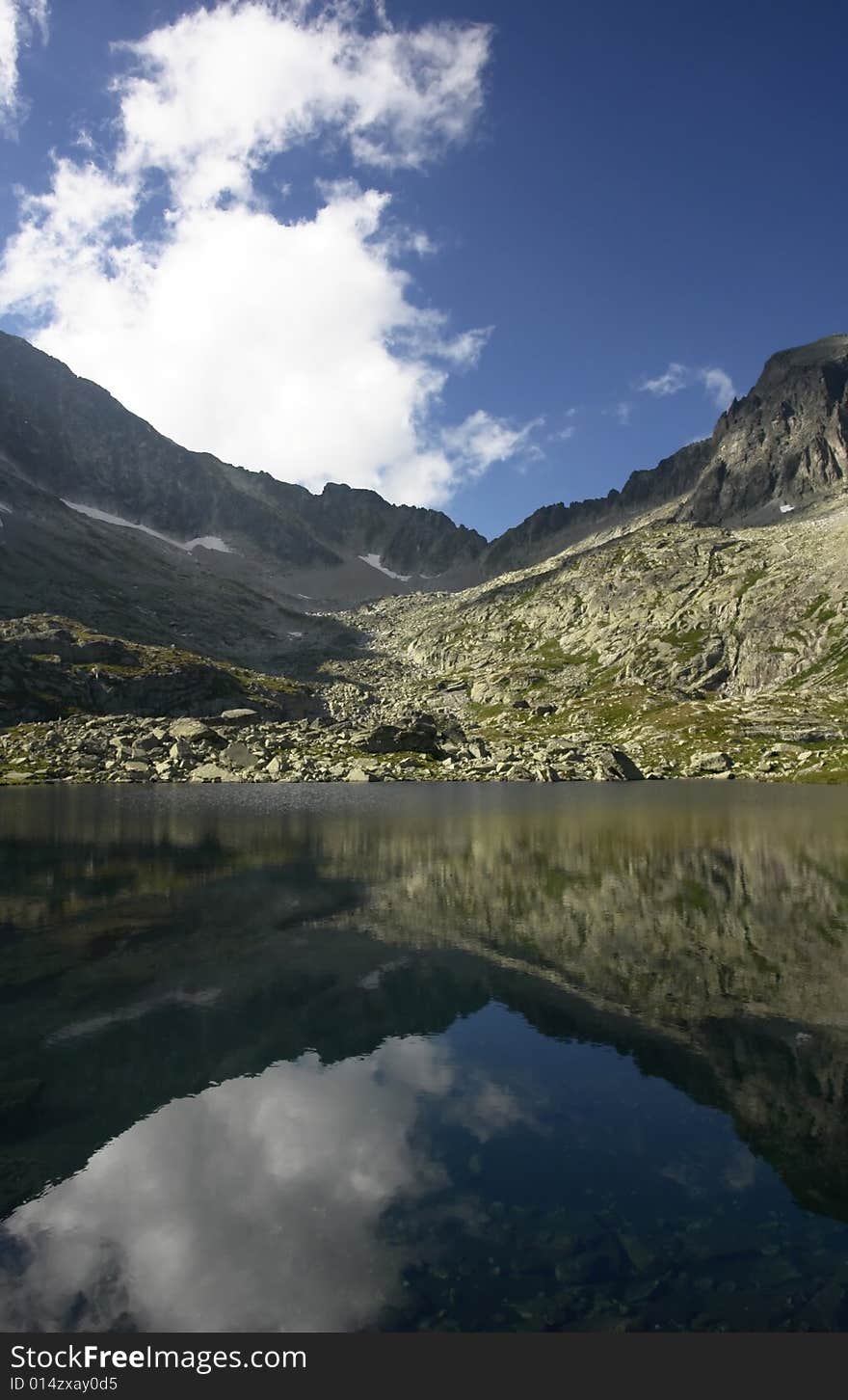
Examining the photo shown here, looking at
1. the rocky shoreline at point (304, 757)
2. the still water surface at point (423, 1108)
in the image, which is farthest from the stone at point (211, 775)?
the still water surface at point (423, 1108)

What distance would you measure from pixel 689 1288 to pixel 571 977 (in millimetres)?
13721

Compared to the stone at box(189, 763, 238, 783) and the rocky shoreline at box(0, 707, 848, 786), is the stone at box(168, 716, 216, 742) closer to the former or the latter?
the rocky shoreline at box(0, 707, 848, 786)

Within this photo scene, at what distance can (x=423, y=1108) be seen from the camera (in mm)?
15547

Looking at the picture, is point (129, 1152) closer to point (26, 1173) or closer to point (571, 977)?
point (26, 1173)

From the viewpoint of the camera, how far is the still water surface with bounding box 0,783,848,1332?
10.2 m

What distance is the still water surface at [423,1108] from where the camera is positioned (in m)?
10.2

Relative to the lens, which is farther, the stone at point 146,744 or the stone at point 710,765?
the stone at point 710,765

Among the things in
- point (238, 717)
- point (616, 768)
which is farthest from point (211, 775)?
point (616, 768)

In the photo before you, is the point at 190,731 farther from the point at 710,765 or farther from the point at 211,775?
the point at 710,765

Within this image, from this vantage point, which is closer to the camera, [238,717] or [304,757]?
[304,757]

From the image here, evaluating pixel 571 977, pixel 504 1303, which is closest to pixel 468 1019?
pixel 571 977

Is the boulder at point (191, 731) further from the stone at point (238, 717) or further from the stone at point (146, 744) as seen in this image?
the stone at point (238, 717)

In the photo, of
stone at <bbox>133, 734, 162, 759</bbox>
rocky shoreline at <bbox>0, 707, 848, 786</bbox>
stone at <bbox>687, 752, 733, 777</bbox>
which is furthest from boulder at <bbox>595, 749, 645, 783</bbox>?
stone at <bbox>133, 734, 162, 759</bbox>

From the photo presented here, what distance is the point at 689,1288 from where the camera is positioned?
10.1 metres
